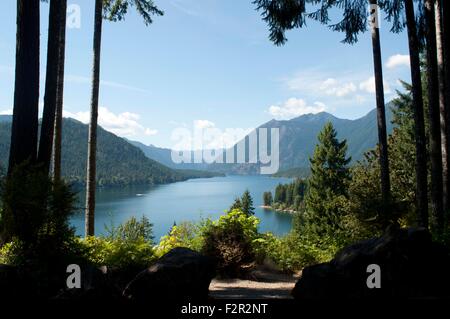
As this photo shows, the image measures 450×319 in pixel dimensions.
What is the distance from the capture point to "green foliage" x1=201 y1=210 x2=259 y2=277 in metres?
6.91

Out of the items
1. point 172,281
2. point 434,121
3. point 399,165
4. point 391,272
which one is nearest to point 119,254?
point 172,281

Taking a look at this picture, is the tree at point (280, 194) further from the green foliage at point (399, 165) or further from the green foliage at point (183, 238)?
the green foliage at point (183, 238)

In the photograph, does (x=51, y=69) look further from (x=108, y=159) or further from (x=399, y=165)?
(x=108, y=159)

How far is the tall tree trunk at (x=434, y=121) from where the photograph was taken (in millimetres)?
7730

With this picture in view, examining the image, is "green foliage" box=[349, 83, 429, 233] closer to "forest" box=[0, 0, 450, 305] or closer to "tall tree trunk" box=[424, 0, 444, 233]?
"tall tree trunk" box=[424, 0, 444, 233]

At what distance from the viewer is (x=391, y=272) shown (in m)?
3.89

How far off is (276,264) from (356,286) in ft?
13.9

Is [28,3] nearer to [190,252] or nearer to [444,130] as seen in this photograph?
[190,252]

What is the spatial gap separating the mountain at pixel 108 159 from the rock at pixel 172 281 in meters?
128

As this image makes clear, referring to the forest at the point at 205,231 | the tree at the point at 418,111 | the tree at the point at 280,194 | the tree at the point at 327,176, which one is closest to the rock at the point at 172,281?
the forest at the point at 205,231

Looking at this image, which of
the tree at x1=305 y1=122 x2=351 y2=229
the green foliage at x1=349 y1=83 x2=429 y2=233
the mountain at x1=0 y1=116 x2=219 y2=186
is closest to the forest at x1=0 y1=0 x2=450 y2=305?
the green foliage at x1=349 y1=83 x2=429 y2=233

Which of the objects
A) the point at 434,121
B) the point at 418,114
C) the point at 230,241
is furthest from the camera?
the point at 434,121

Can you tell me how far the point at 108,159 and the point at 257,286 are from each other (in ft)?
571
